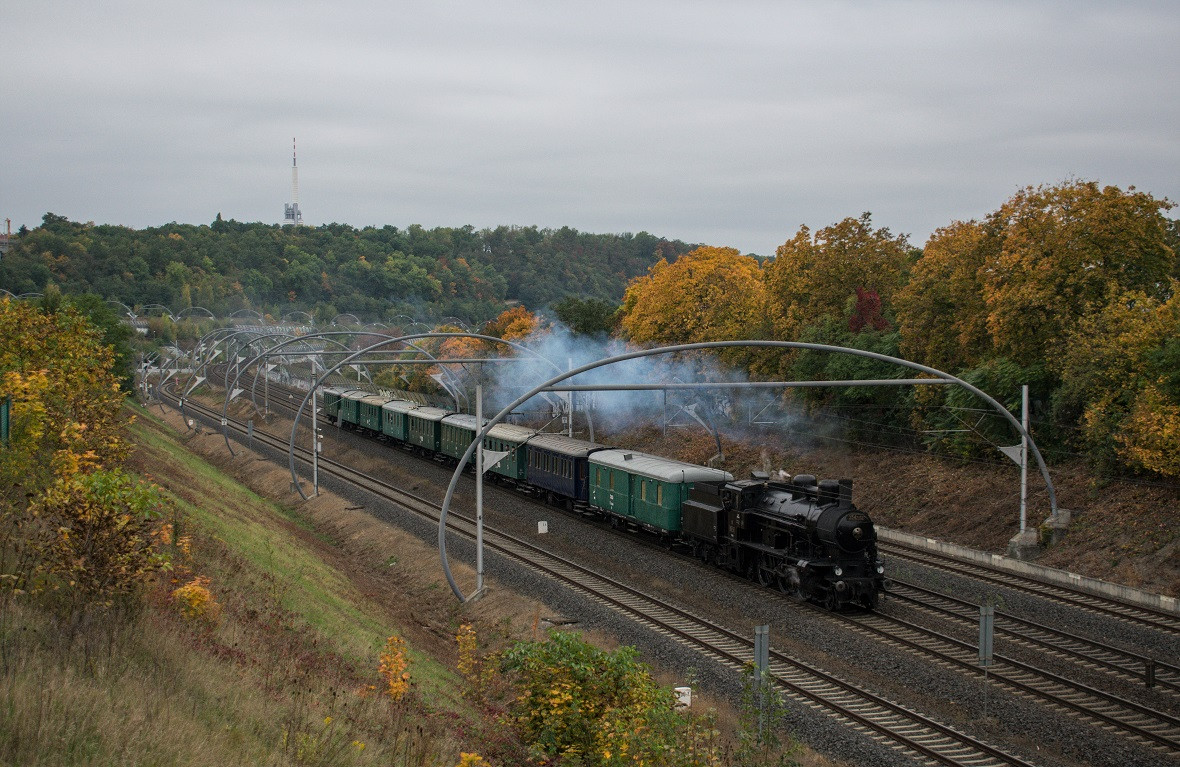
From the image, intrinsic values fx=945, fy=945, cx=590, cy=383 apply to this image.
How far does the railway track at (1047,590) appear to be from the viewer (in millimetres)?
21469

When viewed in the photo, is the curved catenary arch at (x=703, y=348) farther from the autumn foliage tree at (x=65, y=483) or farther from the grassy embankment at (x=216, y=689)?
the autumn foliage tree at (x=65, y=483)

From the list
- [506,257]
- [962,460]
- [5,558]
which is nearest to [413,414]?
[962,460]

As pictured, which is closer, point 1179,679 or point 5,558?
point 5,558

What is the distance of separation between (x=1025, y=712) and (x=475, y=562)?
16.9 m

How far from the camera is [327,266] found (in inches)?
5827

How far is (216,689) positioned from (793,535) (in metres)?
15.4

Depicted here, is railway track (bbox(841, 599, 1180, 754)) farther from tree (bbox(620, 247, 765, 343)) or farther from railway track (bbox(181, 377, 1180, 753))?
tree (bbox(620, 247, 765, 343))

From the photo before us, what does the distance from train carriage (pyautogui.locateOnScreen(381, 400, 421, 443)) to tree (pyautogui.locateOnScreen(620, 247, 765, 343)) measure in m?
13.8

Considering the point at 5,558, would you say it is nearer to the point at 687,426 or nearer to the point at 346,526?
the point at 346,526

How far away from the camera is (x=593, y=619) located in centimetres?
2231

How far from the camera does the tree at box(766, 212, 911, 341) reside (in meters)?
43.3

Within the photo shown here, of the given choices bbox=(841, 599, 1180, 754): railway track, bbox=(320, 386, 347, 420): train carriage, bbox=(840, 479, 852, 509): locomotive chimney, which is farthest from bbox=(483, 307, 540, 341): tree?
bbox=(841, 599, 1180, 754): railway track

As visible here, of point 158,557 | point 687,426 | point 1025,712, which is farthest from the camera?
point 687,426

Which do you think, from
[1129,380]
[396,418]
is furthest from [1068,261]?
[396,418]
